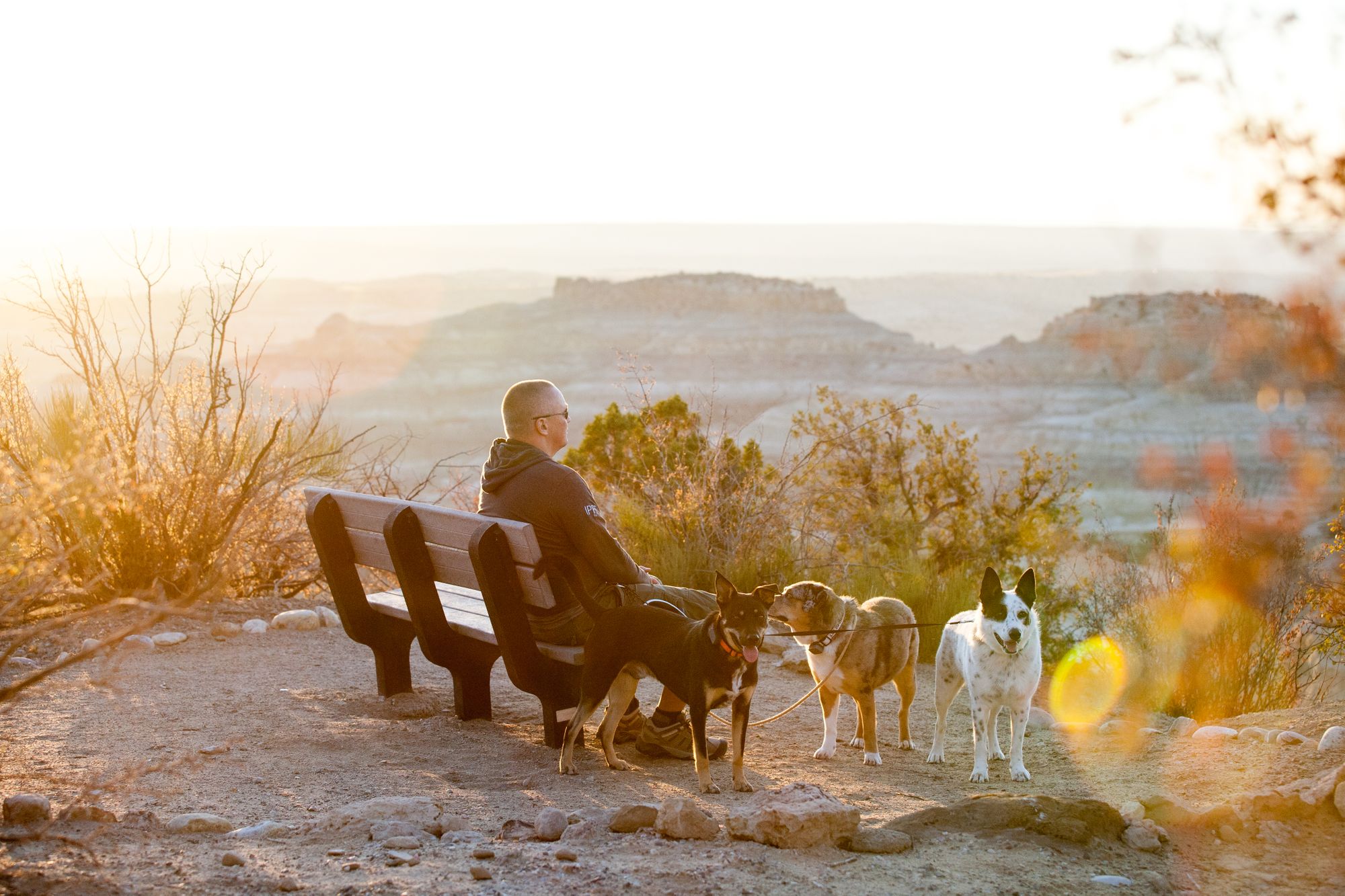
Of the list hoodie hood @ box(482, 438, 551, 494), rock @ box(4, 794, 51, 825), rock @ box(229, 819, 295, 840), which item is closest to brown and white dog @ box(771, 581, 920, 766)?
hoodie hood @ box(482, 438, 551, 494)

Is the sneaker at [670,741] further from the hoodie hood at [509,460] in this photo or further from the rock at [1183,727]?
the rock at [1183,727]

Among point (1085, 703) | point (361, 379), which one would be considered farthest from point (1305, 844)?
point (361, 379)

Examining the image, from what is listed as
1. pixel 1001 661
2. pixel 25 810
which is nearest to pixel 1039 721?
pixel 1001 661

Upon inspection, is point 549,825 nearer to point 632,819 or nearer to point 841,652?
point 632,819

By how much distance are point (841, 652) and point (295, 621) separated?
4.64 m

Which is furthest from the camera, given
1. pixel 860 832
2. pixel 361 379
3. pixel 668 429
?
pixel 361 379

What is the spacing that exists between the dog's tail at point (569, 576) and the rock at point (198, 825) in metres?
1.71

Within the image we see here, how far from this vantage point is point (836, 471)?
538 inches

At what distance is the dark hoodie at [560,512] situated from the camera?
555 centimetres

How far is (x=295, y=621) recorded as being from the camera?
8.93 m

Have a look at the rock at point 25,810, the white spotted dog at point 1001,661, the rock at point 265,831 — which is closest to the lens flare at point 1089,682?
the white spotted dog at point 1001,661

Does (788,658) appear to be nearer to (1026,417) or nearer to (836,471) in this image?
(836,471)

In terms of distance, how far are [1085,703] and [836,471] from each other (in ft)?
19.6

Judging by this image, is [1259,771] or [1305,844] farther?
[1259,771]
